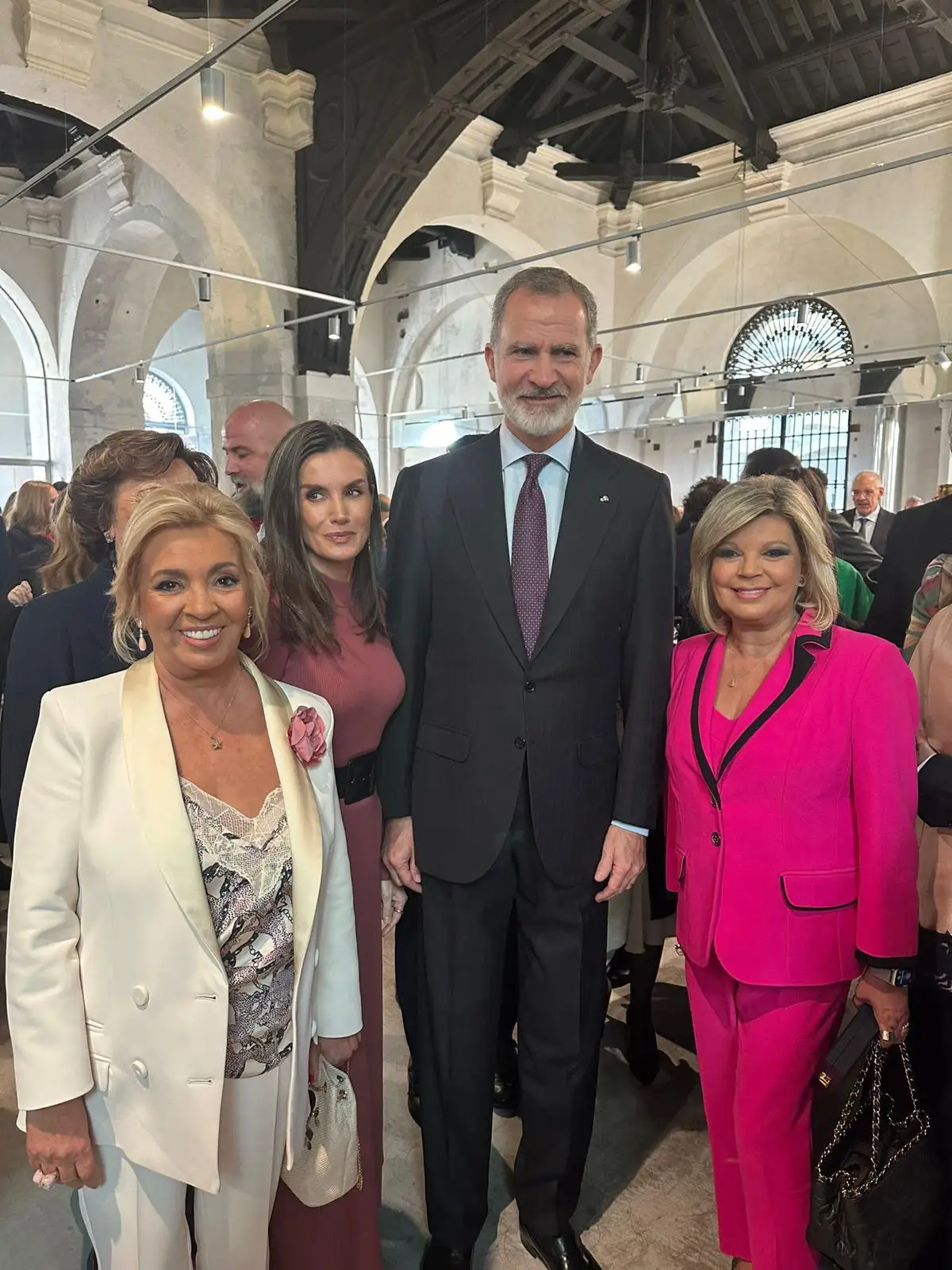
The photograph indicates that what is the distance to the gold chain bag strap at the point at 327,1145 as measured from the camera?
5.76 feet

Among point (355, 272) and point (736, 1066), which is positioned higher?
point (355, 272)

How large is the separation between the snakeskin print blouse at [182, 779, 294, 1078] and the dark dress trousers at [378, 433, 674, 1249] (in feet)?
1.83

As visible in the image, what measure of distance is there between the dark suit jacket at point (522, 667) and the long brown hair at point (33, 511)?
4263 mm

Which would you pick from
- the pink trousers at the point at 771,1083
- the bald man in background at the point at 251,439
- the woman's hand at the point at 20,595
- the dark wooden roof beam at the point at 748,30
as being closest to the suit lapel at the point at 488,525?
the pink trousers at the point at 771,1083

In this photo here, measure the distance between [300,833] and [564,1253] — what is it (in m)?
1.47

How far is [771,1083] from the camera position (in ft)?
6.53

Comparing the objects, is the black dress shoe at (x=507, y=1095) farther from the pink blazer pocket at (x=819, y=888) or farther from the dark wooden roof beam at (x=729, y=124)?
the dark wooden roof beam at (x=729, y=124)

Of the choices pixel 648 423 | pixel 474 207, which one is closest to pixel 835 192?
pixel 648 423

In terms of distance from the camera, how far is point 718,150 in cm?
1445

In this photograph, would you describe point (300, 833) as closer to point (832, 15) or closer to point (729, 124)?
point (832, 15)

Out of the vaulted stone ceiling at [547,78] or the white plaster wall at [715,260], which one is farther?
the white plaster wall at [715,260]

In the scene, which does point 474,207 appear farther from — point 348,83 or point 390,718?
point 390,718

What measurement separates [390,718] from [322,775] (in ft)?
1.45

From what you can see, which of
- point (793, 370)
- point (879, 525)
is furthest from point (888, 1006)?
point (793, 370)
